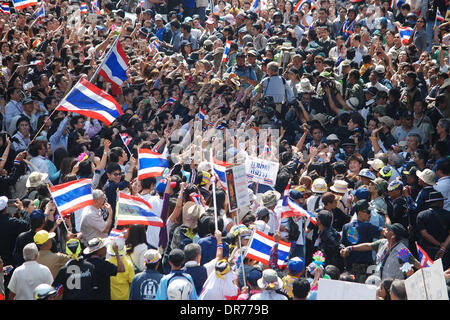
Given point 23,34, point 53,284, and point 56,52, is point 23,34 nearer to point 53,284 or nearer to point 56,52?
point 56,52

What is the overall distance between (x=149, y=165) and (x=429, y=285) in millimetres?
5519

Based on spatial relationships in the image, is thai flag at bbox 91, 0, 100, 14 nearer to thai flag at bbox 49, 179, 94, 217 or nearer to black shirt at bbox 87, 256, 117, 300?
thai flag at bbox 49, 179, 94, 217

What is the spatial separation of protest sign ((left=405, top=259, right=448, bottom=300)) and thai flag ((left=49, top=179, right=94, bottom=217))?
4.71 m

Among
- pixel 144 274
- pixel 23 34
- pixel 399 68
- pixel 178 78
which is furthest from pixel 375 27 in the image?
pixel 144 274

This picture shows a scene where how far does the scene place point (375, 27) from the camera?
17.8m

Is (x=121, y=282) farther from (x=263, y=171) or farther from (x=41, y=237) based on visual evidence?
(x=263, y=171)

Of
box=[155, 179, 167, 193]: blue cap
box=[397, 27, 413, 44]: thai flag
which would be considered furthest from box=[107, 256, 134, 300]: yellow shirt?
box=[397, 27, 413, 44]: thai flag

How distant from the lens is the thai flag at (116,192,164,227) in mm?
8180

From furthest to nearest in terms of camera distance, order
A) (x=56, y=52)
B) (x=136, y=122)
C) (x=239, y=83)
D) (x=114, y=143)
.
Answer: (x=56, y=52)
(x=239, y=83)
(x=136, y=122)
(x=114, y=143)

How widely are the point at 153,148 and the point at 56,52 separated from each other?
627cm

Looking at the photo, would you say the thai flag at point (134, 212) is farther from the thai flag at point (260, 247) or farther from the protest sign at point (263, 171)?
the protest sign at point (263, 171)

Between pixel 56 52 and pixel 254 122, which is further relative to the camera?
pixel 56 52

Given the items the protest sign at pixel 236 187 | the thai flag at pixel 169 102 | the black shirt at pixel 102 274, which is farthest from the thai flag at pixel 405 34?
the black shirt at pixel 102 274

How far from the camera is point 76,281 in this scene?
7227 mm
